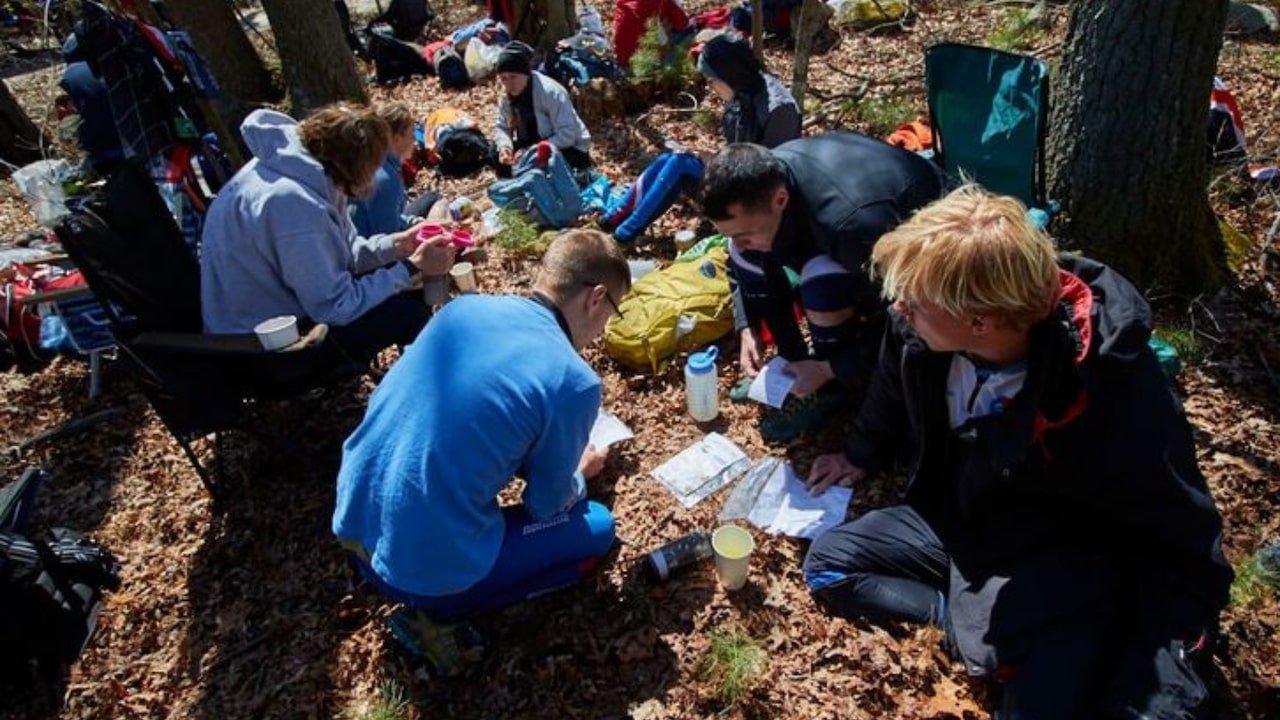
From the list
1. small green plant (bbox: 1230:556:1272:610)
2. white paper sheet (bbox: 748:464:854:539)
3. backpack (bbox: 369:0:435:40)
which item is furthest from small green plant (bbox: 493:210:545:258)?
backpack (bbox: 369:0:435:40)

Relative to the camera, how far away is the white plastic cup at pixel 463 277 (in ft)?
15.8

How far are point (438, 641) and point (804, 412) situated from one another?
1.94 m

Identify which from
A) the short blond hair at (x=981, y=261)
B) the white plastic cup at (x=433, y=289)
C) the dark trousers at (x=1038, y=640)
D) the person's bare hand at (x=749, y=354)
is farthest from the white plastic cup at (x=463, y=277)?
the short blond hair at (x=981, y=261)

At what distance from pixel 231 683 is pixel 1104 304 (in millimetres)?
3420

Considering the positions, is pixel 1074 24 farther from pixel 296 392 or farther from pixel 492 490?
pixel 296 392

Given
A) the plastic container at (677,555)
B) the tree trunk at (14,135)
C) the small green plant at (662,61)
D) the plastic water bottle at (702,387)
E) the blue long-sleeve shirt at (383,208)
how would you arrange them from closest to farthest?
the plastic container at (677,555), the plastic water bottle at (702,387), the blue long-sleeve shirt at (383,208), the small green plant at (662,61), the tree trunk at (14,135)

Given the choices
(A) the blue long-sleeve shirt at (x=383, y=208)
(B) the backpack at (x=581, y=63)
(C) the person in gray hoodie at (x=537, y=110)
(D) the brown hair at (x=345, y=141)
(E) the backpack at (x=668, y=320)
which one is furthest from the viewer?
(B) the backpack at (x=581, y=63)

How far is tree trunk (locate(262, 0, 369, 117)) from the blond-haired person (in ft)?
21.9

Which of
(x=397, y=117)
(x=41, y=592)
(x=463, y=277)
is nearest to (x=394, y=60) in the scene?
(x=397, y=117)

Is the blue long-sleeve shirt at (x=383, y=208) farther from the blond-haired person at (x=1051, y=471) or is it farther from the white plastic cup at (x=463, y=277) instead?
the blond-haired person at (x=1051, y=471)

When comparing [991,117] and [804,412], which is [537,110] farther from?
[804,412]

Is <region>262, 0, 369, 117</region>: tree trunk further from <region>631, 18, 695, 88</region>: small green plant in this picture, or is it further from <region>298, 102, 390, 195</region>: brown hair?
<region>298, 102, 390, 195</region>: brown hair

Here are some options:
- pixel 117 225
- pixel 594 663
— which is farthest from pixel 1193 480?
pixel 117 225

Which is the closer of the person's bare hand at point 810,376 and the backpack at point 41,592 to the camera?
the backpack at point 41,592
